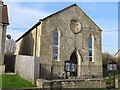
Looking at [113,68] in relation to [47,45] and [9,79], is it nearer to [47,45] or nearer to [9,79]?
[47,45]

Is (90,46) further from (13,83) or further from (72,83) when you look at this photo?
(13,83)

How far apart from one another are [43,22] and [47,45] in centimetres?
304

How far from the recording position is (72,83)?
16812mm

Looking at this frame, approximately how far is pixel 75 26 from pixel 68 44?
3115 mm

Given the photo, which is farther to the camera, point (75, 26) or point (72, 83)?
point (75, 26)

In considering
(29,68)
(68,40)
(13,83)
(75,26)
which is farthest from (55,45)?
(13,83)

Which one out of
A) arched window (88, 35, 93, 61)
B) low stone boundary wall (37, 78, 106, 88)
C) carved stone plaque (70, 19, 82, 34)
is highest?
carved stone plaque (70, 19, 82, 34)

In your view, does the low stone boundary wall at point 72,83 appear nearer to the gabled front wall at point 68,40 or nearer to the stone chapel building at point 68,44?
the stone chapel building at point 68,44

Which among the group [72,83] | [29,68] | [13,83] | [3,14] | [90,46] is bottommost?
[72,83]

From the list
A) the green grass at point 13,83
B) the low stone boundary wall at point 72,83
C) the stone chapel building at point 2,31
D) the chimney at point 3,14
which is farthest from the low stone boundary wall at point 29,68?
the chimney at point 3,14

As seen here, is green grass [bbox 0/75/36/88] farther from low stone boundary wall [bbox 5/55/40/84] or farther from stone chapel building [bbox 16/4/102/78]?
stone chapel building [bbox 16/4/102/78]

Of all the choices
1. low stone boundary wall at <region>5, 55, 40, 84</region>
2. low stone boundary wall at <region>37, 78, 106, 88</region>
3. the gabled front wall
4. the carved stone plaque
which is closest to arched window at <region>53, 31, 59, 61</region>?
the gabled front wall

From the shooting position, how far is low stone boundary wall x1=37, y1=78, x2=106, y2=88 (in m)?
14.8

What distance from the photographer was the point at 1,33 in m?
19.4
